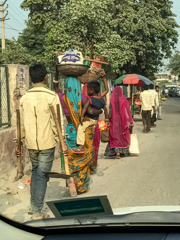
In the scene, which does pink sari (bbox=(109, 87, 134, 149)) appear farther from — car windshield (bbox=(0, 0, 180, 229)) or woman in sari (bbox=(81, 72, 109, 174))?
woman in sari (bbox=(81, 72, 109, 174))

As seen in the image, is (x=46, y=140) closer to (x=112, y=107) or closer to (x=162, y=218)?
(x=162, y=218)

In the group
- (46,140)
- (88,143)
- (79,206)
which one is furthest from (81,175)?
(79,206)

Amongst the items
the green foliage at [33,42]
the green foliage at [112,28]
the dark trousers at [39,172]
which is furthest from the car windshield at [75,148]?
the green foliage at [33,42]

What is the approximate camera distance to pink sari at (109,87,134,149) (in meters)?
7.96

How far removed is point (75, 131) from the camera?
5.06m

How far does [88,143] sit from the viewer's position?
5379 millimetres

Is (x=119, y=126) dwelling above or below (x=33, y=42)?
below

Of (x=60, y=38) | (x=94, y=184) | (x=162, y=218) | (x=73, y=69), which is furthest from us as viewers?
(x=60, y=38)

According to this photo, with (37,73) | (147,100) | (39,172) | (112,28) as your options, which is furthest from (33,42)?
(39,172)

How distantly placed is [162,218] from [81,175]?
3.75 meters

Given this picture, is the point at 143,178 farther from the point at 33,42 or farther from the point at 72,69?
the point at 33,42

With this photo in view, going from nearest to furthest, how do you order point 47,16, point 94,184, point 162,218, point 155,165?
point 162,218 < point 94,184 < point 155,165 < point 47,16

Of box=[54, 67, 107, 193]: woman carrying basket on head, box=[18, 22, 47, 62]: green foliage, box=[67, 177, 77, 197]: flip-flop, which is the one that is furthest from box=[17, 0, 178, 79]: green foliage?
box=[67, 177, 77, 197]: flip-flop

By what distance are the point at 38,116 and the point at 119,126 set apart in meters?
4.52
